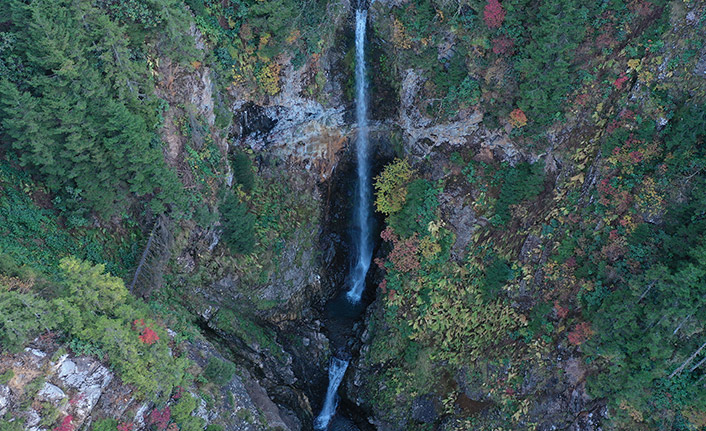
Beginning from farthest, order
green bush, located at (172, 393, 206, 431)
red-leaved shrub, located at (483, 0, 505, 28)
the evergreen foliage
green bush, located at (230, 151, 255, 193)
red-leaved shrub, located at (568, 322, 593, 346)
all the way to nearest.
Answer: green bush, located at (230, 151, 255, 193) < red-leaved shrub, located at (483, 0, 505, 28) < red-leaved shrub, located at (568, 322, 593, 346) < green bush, located at (172, 393, 206, 431) < the evergreen foliage

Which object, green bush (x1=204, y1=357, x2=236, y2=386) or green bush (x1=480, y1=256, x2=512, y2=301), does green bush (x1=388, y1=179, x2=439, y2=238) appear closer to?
green bush (x1=480, y1=256, x2=512, y2=301)

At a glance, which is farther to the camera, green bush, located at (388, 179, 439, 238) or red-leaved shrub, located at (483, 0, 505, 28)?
green bush, located at (388, 179, 439, 238)

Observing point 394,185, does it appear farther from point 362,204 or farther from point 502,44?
point 502,44

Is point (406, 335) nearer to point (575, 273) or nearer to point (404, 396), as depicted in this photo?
point (404, 396)

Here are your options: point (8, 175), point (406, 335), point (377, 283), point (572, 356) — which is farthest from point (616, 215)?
point (8, 175)

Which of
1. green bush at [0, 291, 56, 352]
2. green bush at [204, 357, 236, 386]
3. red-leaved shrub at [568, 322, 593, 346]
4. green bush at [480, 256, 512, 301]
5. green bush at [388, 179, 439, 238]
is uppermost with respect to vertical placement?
green bush at [388, 179, 439, 238]

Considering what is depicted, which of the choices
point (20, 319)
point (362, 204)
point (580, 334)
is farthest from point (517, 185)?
point (20, 319)

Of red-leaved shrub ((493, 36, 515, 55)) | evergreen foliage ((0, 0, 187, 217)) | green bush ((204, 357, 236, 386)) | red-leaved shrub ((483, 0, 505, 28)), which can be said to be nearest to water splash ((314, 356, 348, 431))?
green bush ((204, 357, 236, 386))
